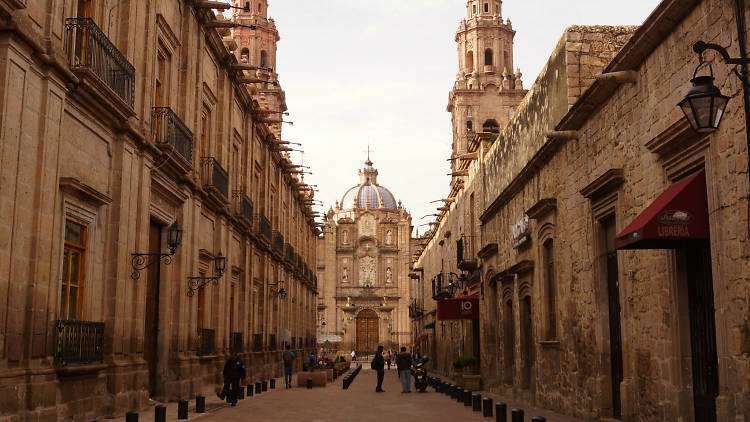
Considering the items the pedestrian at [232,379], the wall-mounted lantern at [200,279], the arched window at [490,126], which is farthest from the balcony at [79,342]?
the arched window at [490,126]

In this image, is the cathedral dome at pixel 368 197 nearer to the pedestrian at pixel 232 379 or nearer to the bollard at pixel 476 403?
the pedestrian at pixel 232 379

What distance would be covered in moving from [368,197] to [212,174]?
2792 inches

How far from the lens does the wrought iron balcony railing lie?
16.4 m

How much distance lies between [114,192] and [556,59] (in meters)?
9.57

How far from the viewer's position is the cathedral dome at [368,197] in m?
91.2

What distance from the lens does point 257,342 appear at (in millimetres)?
29562

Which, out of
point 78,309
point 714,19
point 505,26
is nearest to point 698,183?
point 714,19

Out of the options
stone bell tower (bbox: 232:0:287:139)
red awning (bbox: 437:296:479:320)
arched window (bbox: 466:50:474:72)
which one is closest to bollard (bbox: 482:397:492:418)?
red awning (bbox: 437:296:479:320)

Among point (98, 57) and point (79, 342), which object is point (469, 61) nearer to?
point (98, 57)

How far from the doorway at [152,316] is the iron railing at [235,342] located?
7.29m

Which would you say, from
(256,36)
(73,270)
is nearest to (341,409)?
(73,270)

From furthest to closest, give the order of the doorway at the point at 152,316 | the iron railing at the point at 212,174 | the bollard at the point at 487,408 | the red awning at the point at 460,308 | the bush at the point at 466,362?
the red awning at the point at 460,308 → the bush at the point at 466,362 → the iron railing at the point at 212,174 → the doorway at the point at 152,316 → the bollard at the point at 487,408

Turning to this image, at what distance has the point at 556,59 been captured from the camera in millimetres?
16469

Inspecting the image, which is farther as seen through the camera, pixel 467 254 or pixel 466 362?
pixel 467 254
